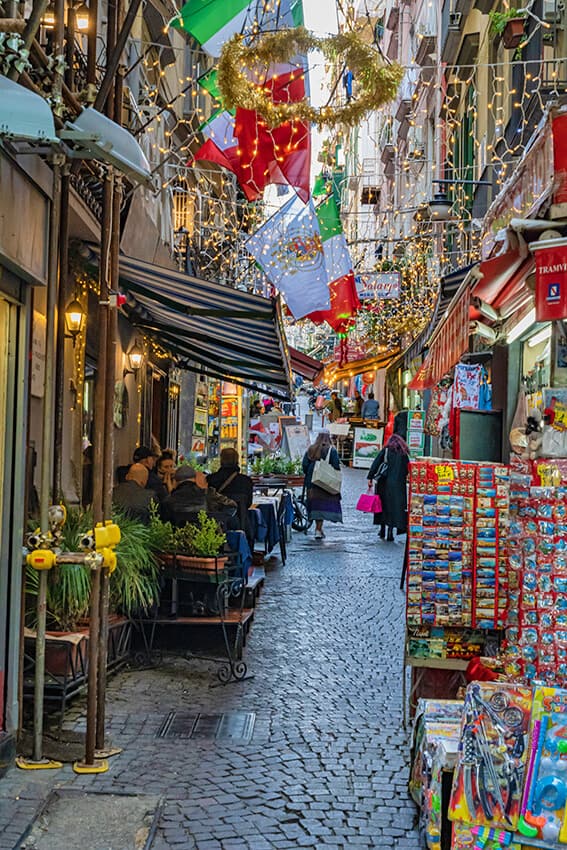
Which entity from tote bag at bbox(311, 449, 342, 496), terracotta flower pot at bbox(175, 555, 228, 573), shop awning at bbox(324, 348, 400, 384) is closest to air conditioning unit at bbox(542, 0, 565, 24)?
terracotta flower pot at bbox(175, 555, 228, 573)

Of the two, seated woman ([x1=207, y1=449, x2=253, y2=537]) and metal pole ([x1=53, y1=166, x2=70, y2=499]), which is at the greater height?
metal pole ([x1=53, y1=166, x2=70, y2=499])

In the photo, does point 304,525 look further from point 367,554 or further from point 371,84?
point 371,84

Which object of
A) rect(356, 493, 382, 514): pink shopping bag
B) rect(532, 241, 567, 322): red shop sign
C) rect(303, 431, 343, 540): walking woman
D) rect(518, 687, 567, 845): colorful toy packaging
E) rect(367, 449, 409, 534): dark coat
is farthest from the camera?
Answer: rect(303, 431, 343, 540): walking woman

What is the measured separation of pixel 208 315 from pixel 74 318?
154cm

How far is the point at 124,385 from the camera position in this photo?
48.0ft

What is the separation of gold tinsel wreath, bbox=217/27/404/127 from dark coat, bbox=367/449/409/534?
7896 millimetres

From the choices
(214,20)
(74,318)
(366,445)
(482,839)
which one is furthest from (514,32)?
(366,445)

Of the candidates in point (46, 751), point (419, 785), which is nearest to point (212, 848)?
point (419, 785)

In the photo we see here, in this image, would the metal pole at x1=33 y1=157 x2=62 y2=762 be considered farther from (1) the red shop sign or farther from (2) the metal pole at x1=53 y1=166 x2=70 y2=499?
(1) the red shop sign

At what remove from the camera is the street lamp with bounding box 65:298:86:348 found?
10.0m

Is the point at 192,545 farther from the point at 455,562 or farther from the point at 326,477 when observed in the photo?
the point at 326,477

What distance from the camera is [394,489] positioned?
16.8m

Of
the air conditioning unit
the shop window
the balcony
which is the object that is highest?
the balcony

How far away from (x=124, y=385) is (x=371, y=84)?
7.18 metres
